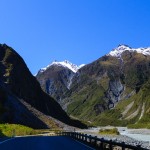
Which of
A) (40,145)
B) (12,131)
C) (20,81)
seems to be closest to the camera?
(40,145)

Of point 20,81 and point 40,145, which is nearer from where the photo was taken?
point 40,145

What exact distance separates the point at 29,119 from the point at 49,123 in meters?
15.5

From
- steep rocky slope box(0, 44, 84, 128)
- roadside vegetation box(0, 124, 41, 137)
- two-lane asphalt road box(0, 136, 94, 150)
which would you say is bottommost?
two-lane asphalt road box(0, 136, 94, 150)

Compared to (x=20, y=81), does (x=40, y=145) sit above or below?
below

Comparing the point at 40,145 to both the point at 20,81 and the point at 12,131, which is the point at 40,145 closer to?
the point at 12,131

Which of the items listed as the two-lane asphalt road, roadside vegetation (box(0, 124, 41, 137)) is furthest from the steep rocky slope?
the two-lane asphalt road

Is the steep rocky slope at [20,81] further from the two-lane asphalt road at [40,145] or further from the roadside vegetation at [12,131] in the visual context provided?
the two-lane asphalt road at [40,145]

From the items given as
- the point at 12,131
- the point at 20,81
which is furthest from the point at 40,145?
the point at 20,81

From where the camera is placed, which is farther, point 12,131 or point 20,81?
point 20,81

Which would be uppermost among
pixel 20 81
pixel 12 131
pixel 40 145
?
pixel 20 81

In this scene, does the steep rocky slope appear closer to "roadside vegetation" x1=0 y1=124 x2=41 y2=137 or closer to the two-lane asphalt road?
"roadside vegetation" x1=0 y1=124 x2=41 y2=137

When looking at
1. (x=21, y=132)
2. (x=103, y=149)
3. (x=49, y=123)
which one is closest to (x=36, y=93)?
(x=49, y=123)

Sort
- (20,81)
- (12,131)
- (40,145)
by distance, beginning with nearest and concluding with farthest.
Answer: (40,145) < (12,131) < (20,81)

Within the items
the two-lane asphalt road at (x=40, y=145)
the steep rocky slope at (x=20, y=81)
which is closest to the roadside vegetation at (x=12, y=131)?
the two-lane asphalt road at (x=40, y=145)
